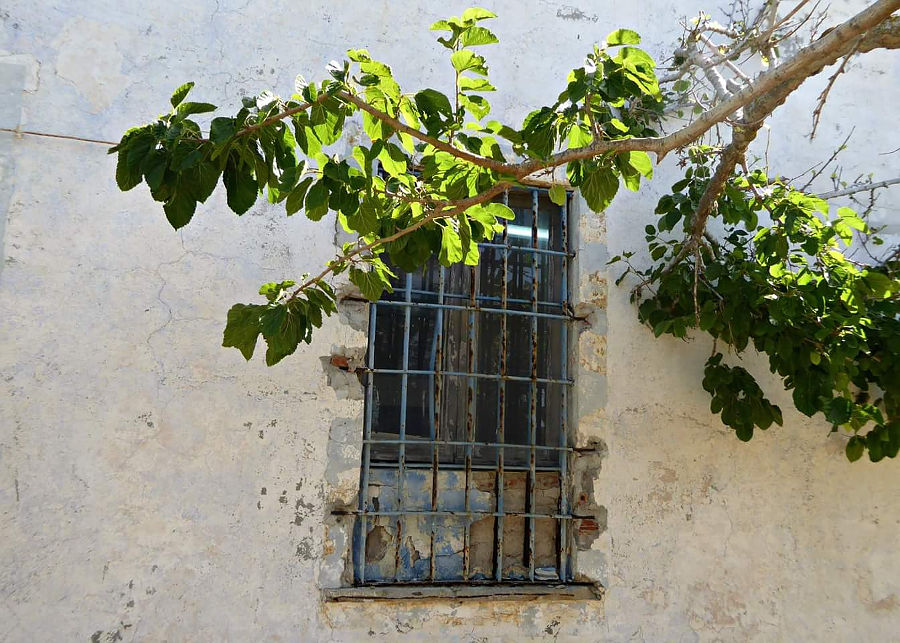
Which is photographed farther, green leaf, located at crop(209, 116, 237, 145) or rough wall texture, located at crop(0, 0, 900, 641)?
rough wall texture, located at crop(0, 0, 900, 641)

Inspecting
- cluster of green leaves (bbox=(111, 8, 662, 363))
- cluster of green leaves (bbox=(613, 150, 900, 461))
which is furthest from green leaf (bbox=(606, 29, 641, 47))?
cluster of green leaves (bbox=(613, 150, 900, 461))

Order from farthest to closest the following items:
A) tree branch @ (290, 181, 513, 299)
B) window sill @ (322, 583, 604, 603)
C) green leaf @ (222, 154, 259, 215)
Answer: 1. window sill @ (322, 583, 604, 603)
2. tree branch @ (290, 181, 513, 299)
3. green leaf @ (222, 154, 259, 215)

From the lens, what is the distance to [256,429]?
10.3ft

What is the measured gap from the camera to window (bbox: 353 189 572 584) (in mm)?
3314

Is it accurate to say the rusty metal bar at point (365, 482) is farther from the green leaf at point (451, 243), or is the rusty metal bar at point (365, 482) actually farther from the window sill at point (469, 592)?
the green leaf at point (451, 243)

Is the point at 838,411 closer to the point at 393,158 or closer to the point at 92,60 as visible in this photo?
the point at 393,158

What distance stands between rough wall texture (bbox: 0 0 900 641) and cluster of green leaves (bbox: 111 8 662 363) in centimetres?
80

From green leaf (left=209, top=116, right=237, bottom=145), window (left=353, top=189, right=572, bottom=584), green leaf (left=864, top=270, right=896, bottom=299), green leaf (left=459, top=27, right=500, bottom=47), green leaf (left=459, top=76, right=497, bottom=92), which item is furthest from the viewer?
window (left=353, top=189, right=572, bottom=584)

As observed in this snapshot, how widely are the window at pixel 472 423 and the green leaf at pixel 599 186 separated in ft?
3.85

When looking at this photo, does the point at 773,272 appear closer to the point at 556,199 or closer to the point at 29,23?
the point at 556,199

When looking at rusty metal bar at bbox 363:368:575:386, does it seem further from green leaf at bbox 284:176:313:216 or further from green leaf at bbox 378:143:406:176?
green leaf at bbox 284:176:313:216

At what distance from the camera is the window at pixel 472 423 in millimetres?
3314

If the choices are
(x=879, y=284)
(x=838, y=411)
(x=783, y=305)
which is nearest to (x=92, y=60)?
(x=783, y=305)

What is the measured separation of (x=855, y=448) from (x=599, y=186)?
2019 millimetres
